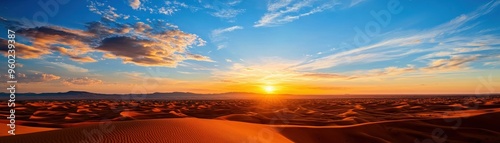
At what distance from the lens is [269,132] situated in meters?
10.2

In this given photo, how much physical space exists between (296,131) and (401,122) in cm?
542

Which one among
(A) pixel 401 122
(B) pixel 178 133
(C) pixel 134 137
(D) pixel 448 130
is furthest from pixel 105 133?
(D) pixel 448 130

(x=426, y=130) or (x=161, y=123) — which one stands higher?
(x=161, y=123)

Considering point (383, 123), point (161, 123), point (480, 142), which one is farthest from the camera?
point (383, 123)

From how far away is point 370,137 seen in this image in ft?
34.9

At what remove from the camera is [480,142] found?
10.2 m

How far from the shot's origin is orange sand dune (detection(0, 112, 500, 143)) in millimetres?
6867

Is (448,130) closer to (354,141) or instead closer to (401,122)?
(401,122)

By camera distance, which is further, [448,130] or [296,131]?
[448,130]

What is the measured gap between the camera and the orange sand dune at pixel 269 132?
6.87m

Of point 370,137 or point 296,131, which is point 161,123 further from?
point 370,137

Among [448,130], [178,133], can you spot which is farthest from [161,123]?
[448,130]

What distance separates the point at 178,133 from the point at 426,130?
1039 cm

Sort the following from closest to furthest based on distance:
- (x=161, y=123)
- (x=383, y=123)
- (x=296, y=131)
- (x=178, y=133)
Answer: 1. (x=178, y=133)
2. (x=161, y=123)
3. (x=296, y=131)
4. (x=383, y=123)
